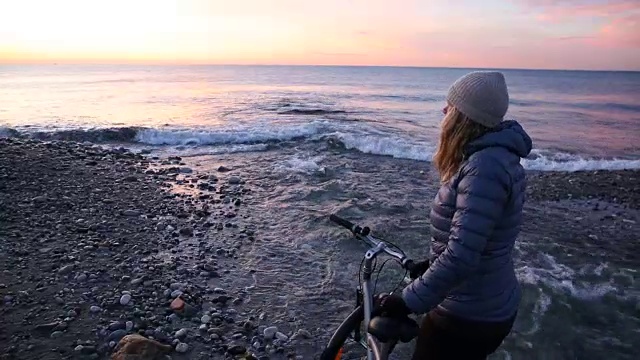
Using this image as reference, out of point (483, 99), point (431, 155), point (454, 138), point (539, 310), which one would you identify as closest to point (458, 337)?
point (454, 138)

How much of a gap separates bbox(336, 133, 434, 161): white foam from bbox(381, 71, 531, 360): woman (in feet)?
49.3

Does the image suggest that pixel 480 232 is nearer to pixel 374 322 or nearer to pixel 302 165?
pixel 374 322

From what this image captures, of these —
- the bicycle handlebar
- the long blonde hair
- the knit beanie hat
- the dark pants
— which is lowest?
the dark pants

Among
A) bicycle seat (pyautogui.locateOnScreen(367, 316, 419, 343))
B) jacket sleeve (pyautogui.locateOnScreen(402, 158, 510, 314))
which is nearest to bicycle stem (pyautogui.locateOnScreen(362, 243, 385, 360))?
bicycle seat (pyautogui.locateOnScreen(367, 316, 419, 343))

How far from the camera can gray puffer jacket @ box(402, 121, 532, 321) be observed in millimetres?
2271

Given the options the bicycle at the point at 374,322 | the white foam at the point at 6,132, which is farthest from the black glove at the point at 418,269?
the white foam at the point at 6,132

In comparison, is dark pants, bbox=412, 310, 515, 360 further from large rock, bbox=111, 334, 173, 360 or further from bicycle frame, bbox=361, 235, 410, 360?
large rock, bbox=111, 334, 173, 360

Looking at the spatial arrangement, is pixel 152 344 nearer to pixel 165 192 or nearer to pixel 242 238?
pixel 242 238

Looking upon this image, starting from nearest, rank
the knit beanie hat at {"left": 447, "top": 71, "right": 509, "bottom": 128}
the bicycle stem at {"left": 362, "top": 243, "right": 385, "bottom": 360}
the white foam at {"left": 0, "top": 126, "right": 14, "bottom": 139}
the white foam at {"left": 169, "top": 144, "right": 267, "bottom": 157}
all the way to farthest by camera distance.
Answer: the knit beanie hat at {"left": 447, "top": 71, "right": 509, "bottom": 128}
the bicycle stem at {"left": 362, "top": 243, "right": 385, "bottom": 360}
the white foam at {"left": 169, "top": 144, "right": 267, "bottom": 157}
the white foam at {"left": 0, "top": 126, "right": 14, "bottom": 139}

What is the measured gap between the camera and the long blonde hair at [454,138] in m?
2.50

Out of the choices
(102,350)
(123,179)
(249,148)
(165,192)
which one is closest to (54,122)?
(249,148)

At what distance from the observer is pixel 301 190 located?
12.1 meters

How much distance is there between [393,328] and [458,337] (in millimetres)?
530

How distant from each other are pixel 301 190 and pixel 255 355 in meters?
7.18
